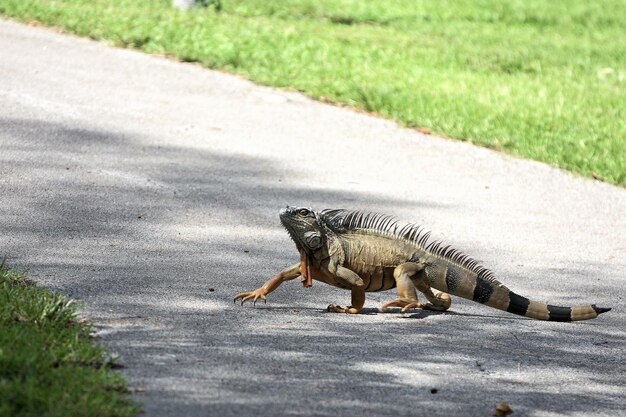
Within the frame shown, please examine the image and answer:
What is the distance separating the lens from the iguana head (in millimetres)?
5949

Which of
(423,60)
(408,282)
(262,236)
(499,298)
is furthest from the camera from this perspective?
(423,60)

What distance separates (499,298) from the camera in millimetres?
6176

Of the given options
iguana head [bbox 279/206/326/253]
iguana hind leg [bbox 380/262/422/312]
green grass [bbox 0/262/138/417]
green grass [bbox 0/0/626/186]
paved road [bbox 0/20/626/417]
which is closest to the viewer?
green grass [bbox 0/262/138/417]

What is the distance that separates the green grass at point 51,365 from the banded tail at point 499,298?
193cm

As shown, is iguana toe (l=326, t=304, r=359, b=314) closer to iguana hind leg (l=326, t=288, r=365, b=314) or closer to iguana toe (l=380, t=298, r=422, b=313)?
iguana hind leg (l=326, t=288, r=365, b=314)

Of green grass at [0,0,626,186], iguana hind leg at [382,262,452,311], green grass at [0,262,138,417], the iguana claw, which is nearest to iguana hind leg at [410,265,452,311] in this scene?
iguana hind leg at [382,262,452,311]

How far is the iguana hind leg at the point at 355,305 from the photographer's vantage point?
611 centimetres

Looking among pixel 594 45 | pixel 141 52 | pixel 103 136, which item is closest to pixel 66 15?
pixel 141 52

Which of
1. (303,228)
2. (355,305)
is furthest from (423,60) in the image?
(303,228)

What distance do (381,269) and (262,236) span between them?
1782mm

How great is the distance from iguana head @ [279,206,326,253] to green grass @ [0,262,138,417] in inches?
45.2

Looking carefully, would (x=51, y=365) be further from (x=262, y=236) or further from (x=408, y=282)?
(x=262, y=236)

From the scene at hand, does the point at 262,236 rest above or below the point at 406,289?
below

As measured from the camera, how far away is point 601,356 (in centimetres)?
582
